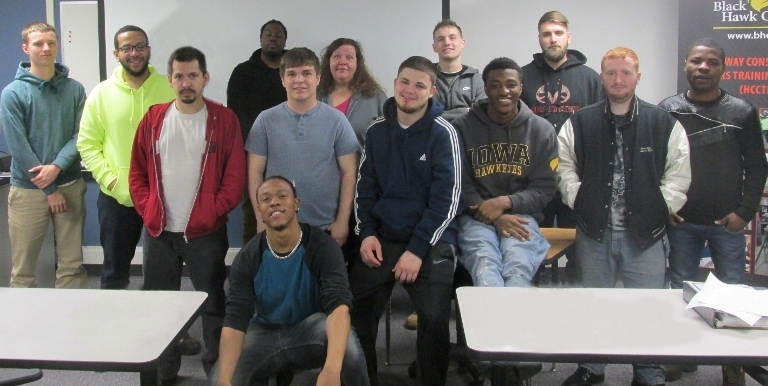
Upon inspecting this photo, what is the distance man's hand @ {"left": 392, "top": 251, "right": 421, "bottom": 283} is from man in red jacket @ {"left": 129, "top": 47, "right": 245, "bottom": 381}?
0.81 meters

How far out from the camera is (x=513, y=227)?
2785 mm

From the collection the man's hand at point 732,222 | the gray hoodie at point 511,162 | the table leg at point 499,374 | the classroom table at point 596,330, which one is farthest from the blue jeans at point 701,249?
the table leg at point 499,374

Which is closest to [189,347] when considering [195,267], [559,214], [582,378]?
[195,267]

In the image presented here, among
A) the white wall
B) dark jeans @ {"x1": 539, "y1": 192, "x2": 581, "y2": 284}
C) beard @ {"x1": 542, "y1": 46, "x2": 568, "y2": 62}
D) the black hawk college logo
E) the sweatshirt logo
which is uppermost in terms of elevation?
the white wall

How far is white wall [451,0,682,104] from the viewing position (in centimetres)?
425

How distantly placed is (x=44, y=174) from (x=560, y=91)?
2641 mm

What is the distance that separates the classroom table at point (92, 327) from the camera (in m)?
1.70

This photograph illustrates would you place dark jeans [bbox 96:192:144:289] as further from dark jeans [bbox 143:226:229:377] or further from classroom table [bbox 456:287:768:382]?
classroom table [bbox 456:287:768:382]

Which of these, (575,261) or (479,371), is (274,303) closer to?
(479,371)

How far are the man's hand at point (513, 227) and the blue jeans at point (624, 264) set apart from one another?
0.96 ft

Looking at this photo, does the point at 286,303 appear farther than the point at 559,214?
No

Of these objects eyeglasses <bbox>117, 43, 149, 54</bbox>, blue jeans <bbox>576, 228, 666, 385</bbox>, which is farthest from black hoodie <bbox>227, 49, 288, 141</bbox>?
blue jeans <bbox>576, 228, 666, 385</bbox>

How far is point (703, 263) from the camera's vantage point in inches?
170

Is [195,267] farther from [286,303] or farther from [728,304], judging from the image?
[728,304]
